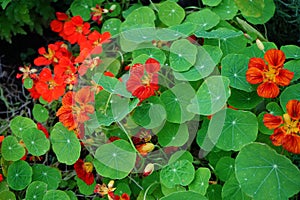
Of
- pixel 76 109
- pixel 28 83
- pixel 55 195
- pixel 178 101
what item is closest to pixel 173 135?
pixel 178 101

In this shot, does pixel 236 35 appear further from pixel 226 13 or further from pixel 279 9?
pixel 279 9

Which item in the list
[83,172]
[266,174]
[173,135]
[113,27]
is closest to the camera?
[266,174]

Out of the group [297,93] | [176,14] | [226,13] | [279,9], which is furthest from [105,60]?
[279,9]

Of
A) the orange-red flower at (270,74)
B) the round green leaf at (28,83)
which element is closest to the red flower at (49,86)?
the round green leaf at (28,83)

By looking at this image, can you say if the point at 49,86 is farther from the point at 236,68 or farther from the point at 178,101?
the point at 236,68

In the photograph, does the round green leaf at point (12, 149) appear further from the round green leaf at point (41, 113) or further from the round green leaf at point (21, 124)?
the round green leaf at point (41, 113)
